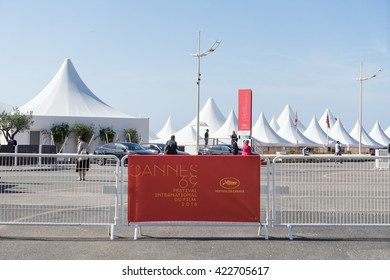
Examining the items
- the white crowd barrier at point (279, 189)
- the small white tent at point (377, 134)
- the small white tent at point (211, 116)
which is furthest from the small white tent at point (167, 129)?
the white crowd barrier at point (279, 189)

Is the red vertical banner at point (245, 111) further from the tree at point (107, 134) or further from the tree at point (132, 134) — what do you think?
the tree at point (107, 134)

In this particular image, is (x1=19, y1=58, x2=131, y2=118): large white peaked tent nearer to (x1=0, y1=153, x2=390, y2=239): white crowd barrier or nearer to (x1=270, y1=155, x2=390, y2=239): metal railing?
(x1=0, y1=153, x2=390, y2=239): white crowd barrier

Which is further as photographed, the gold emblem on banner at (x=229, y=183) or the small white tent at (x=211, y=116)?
the small white tent at (x=211, y=116)

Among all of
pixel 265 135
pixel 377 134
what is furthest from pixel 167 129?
pixel 377 134

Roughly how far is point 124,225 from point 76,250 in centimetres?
132

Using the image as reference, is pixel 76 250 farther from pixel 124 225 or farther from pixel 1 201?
pixel 1 201

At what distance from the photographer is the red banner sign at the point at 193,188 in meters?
8.05

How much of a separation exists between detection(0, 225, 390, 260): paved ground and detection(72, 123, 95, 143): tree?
1582 inches

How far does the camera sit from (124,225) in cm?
818

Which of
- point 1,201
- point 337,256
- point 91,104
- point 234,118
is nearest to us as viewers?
point 337,256

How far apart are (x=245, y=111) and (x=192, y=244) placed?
2842 cm

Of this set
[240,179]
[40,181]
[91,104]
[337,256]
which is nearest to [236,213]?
[240,179]

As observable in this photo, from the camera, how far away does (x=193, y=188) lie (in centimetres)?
807

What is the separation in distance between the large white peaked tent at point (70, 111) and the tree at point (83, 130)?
76 centimetres
